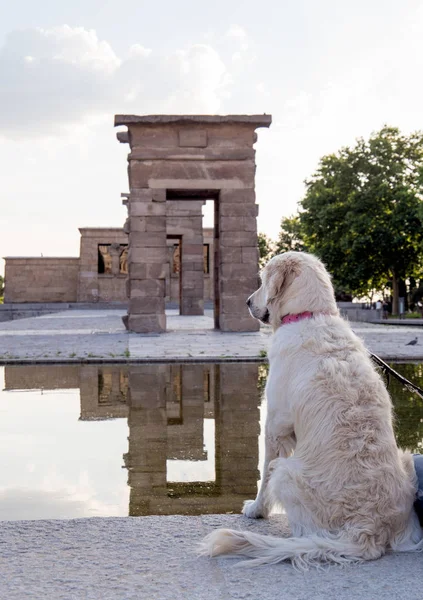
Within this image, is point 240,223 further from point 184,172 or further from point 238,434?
point 238,434

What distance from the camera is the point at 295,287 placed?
4.32 m

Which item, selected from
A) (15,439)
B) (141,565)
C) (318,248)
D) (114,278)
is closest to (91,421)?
(15,439)

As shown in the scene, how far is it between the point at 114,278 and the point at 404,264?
26184 millimetres

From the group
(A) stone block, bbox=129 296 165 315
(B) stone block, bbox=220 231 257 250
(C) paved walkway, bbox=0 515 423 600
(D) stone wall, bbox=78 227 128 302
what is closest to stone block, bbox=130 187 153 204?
(B) stone block, bbox=220 231 257 250

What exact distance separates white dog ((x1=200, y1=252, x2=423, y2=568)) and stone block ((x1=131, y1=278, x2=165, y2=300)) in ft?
64.3

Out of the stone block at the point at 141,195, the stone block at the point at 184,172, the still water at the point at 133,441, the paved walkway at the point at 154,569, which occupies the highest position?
the stone block at the point at 184,172

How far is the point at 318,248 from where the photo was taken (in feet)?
167

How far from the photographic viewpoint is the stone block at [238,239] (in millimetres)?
24219

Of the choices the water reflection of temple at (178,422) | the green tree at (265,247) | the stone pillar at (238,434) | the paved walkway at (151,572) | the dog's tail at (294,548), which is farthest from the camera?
the green tree at (265,247)

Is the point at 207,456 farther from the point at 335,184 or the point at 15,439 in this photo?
the point at 335,184

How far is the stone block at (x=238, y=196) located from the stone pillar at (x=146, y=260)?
1.89 m

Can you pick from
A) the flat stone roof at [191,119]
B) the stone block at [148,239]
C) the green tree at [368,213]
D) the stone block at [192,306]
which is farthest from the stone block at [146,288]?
the green tree at [368,213]

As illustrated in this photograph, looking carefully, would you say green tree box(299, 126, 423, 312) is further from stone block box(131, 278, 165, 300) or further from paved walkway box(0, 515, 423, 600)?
paved walkway box(0, 515, 423, 600)

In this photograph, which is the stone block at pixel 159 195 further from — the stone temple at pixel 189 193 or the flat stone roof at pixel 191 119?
the flat stone roof at pixel 191 119
